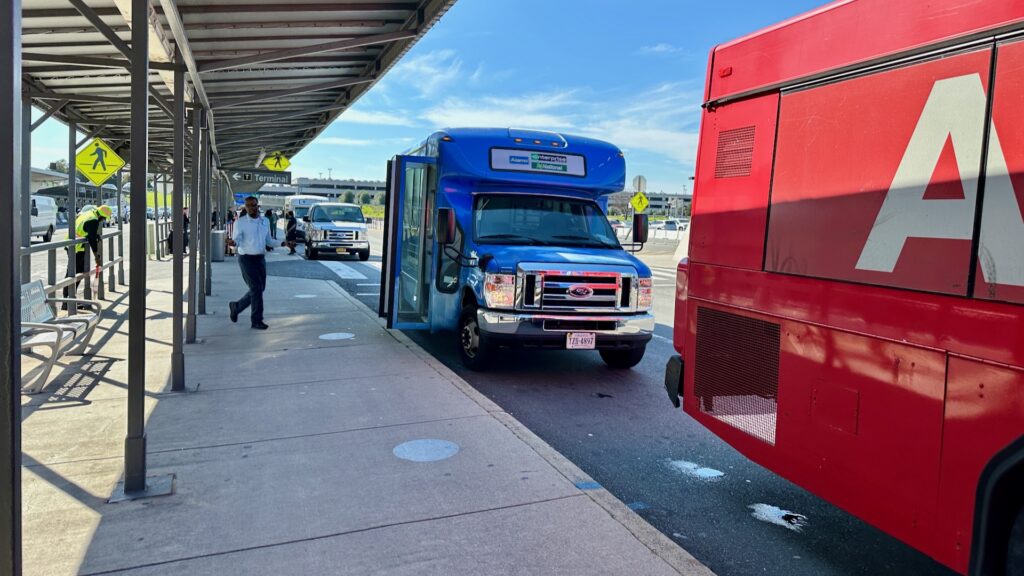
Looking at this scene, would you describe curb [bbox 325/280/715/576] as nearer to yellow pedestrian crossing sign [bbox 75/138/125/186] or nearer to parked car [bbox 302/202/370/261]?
yellow pedestrian crossing sign [bbox 75/138/125/186]

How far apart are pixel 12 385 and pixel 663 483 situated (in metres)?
3.83

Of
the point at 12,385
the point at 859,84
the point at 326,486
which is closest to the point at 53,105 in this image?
the point at 326,486

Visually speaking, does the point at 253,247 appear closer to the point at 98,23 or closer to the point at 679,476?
the point at 98,23

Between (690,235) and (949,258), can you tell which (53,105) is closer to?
(690,235)

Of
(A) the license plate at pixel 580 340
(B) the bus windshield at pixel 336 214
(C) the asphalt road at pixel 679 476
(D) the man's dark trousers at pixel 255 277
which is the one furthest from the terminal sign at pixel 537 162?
(B) the bus windshield at pixel 336 214

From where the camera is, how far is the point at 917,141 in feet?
9.55

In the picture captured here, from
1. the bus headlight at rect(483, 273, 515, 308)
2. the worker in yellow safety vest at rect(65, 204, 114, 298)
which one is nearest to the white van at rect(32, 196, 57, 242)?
the worker in yellow safety vest at rect(65, 204, 114, 298)

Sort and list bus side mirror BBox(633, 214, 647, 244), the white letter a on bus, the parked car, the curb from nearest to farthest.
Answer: the white letter a on bus < the curb < bus side mirror BBox(633, 214, 647, 244) < the parked car

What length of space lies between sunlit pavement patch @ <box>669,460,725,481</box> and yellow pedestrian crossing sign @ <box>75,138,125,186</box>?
36.4ft

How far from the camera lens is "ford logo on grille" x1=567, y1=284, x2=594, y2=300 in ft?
23.7

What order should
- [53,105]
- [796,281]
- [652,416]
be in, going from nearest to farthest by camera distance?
[796,281]
[652,416]
[53,105]

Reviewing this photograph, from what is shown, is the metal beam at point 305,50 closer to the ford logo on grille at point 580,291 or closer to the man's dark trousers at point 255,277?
the man's dark trousers at point 255,277

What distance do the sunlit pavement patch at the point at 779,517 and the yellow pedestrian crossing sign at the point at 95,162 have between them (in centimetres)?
1185

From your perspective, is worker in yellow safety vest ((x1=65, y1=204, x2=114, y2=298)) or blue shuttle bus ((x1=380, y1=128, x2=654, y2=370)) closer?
blue shuttle bus ((x1=380, y1=128, x2=654, y2=370))
